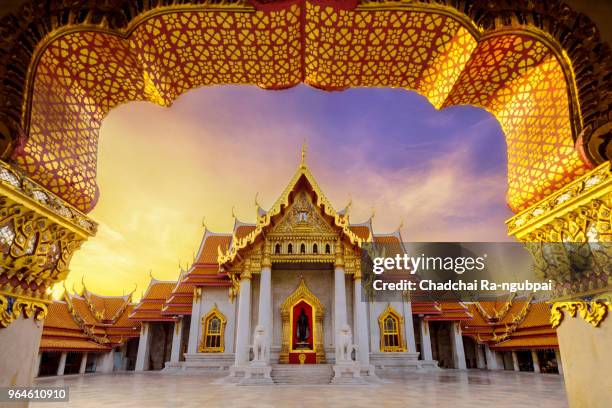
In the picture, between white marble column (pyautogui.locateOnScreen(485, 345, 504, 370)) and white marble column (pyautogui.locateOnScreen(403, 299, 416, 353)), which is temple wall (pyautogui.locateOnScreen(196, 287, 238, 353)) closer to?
white marble column (pyautogui.locateOnScreen(403, 299, 416, 353))

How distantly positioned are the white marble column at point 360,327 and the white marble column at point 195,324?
7.32m

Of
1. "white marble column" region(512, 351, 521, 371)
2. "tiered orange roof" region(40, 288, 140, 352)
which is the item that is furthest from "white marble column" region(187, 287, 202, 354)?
"white marble column" region(512, 351, 521, 371)

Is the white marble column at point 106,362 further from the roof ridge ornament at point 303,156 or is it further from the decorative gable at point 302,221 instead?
the roof ridge ornament at point 303,156

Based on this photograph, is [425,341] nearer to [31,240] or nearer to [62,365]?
[62,365]

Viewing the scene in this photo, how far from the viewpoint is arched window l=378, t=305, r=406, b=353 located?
1677 cm

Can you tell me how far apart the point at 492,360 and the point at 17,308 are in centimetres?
2516

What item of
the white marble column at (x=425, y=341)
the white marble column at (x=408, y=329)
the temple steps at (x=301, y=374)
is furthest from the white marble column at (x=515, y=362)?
the temple steps at (x=301, y=374)

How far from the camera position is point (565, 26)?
117 inches

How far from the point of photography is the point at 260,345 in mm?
12172

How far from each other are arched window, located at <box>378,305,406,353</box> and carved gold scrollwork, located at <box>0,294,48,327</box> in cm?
1566

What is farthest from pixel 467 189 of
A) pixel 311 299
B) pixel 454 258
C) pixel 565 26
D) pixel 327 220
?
pixel 565 26

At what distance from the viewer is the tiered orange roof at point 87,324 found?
17.8 metres

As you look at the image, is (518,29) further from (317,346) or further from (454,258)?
(317,346)

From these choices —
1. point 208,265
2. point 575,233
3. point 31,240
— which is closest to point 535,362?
point 208,265
